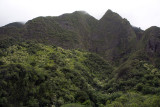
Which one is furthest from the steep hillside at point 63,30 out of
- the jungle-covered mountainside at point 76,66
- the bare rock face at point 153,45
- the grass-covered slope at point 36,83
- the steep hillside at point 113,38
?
the bare rock face at point 153,45

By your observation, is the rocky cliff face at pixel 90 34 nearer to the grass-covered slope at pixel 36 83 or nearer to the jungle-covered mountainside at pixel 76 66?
the jungle-covered mountainside at pixel 76 66

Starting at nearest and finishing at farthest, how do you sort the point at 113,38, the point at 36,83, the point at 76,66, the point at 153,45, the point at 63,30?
the point at 36,83
the point at 76,66
the point at 153,45
the point at 63,30
the point at 113,38

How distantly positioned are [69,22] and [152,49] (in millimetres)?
43267

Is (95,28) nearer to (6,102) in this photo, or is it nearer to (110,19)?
(110,19)

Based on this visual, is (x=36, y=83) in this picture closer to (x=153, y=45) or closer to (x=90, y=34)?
(x=153, y=45)

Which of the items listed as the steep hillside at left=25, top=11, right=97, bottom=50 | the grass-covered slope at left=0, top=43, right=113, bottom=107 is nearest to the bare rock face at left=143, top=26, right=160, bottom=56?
the grass-covered slope at left=0, top=43, right=113, bottom=107

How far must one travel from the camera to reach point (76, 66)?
46594 millimetres

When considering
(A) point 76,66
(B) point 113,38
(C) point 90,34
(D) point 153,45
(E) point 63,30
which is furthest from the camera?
(C) point 90,34

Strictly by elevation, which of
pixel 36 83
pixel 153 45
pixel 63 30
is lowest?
pixel 36 83

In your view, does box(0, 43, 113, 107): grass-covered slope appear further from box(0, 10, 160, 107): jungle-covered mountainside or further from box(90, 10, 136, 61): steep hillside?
box(90, 10, 136, 61): steep hillside

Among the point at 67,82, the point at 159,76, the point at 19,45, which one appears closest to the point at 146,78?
the point at 159,76

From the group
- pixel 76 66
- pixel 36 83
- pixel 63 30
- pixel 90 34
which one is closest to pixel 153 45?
pixel 76 66

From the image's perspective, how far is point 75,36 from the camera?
7800cm

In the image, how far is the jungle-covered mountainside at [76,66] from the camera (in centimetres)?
2517
